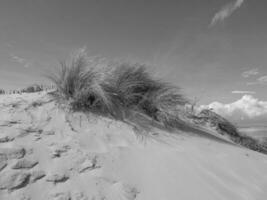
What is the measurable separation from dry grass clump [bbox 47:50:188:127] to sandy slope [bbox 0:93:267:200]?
0.91 ft

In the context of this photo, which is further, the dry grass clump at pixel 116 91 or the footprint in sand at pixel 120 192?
the dry grass clump at pixel 116 91

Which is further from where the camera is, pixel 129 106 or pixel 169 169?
pixel 129 106

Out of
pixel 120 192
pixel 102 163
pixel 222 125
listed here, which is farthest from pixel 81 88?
pixel 222 125

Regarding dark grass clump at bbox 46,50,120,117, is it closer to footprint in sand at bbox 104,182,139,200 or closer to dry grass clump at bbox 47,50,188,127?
dry grass clump at bbox 47,50,188,127

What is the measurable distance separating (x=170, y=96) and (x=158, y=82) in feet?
1.26

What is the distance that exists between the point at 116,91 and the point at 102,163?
1.48 m

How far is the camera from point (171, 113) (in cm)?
322

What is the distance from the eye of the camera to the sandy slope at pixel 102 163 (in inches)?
54.0

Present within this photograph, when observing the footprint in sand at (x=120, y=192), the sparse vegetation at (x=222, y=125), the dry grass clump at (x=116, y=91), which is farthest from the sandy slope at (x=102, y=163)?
the sparse vegetation at (x=222, y=125)

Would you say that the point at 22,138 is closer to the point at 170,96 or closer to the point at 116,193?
the point at 116,193

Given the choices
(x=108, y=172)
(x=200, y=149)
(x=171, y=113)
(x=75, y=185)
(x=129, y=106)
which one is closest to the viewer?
(x=75, y=185)

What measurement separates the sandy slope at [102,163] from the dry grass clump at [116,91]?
0.28 metres

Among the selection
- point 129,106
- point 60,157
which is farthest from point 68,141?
point 129,106

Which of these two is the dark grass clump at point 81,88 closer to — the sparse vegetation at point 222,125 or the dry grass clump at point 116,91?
the dry grass clump at point 116,91
